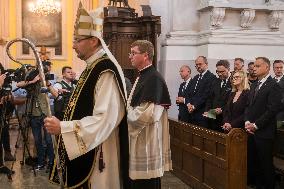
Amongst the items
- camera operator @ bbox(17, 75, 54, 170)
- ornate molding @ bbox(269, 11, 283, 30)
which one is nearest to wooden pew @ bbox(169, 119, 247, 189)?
camera operator @ bbox(17, 75, 54, 170)

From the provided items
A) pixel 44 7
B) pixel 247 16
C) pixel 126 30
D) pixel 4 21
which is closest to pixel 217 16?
pixel 247 16

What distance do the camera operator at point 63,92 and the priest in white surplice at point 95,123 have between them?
11.5 feet

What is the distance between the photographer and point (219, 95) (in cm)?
718

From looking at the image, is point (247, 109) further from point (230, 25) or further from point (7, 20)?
point (7, 20)

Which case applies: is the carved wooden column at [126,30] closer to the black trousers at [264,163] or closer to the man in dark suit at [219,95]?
the man in dark suit at [219,95]

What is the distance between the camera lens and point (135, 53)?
15.5ft

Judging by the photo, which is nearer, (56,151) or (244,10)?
(56,151)

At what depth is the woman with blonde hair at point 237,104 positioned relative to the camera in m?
6.35

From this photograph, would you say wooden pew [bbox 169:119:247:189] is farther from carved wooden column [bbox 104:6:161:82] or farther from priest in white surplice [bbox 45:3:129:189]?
carved wooden column [bbox 104:6:161:82]

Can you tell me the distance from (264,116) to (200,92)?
1.73m

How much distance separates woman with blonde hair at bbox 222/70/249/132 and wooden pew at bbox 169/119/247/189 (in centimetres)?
46

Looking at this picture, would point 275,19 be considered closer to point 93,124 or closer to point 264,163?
point 264,163

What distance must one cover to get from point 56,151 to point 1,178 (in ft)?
13.8

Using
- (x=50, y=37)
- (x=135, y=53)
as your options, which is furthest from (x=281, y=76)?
(x=50, y=37)
